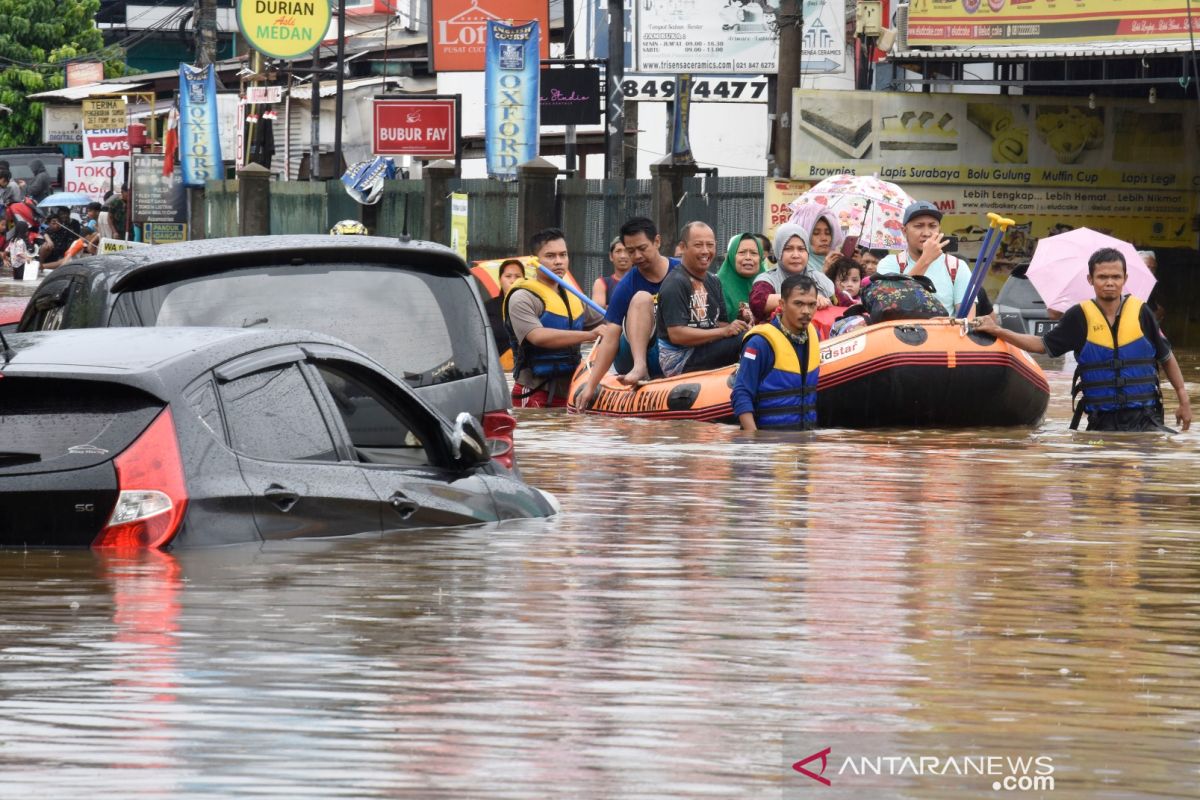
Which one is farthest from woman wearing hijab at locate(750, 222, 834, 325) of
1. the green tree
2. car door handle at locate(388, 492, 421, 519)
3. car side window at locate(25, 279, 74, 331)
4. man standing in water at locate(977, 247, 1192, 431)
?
the green tree

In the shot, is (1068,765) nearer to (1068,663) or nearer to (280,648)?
(1068,663)

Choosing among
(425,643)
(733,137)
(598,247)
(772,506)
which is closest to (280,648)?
(425,643)

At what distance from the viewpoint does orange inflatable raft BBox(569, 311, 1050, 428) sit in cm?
1506

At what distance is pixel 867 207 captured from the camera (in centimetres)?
2009

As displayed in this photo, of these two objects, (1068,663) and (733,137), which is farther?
(733,137)

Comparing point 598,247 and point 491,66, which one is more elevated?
point 491,66

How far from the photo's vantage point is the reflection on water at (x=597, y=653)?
4840mm

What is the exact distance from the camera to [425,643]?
633 cm

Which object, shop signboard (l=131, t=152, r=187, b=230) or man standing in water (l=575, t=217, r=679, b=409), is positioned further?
Result: shop signboard (l=131, t=152, r=187, b=230)

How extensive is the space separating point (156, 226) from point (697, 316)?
32.2 m

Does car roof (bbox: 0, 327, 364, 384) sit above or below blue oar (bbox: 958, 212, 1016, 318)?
above

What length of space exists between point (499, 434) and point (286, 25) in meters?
30.7

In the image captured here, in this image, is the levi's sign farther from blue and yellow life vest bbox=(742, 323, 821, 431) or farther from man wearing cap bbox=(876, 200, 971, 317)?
blue and yellow life vest bbox=(742, 323, 821, 431)

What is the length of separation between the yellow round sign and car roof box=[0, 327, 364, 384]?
104 ft
